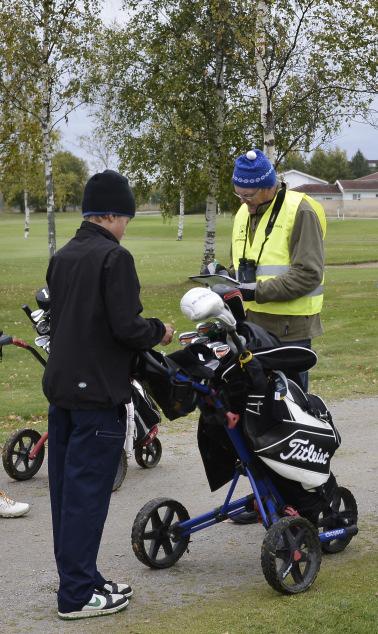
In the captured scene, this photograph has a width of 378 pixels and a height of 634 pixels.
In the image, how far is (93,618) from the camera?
15.9 ft

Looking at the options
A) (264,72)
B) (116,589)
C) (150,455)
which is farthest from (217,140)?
(116,589)

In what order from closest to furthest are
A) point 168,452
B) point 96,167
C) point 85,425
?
point 85,425 → point 168,452 → point 96,167

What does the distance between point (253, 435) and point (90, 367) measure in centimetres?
96

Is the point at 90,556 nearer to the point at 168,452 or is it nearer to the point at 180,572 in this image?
the point at 180,572

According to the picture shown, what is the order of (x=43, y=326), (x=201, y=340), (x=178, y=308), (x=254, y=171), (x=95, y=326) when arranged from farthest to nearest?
(x=178, y=308) < (x=43, y=326) < (x=254, y=171) < (x=201, y=340) < (x=95, y=326)

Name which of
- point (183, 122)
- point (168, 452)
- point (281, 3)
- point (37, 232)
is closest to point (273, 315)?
point (168, 452)

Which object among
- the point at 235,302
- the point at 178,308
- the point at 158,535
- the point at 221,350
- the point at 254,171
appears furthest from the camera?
the point at 178,308

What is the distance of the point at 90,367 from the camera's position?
471 centimetres

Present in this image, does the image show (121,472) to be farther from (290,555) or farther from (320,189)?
(320,189)

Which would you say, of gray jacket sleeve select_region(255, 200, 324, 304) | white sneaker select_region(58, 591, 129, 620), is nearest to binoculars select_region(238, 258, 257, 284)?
gray jacket sleeve select_region(255, 200, 324, 304)

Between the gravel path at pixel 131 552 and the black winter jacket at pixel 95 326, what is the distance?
1.05m

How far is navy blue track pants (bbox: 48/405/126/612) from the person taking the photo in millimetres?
4754

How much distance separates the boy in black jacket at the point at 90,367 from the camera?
15.3 ft

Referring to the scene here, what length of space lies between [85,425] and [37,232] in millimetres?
74543
